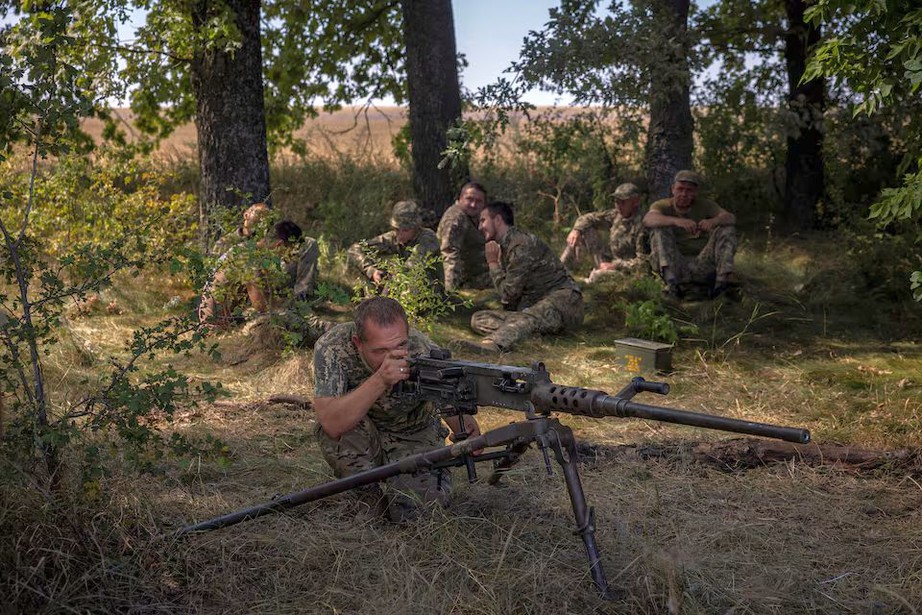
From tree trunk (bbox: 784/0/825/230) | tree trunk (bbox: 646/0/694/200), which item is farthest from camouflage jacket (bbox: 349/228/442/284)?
tree trunk (bbox: 784/0/825/230)

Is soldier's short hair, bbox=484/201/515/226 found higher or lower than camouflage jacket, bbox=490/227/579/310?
higher

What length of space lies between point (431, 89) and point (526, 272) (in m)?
3.70

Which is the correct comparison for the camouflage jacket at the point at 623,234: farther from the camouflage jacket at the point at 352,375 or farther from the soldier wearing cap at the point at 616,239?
the camouflage jacket at the point at 352,375

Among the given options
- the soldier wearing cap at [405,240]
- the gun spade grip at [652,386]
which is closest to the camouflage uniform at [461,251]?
the soldier wearing cap at [405,240]

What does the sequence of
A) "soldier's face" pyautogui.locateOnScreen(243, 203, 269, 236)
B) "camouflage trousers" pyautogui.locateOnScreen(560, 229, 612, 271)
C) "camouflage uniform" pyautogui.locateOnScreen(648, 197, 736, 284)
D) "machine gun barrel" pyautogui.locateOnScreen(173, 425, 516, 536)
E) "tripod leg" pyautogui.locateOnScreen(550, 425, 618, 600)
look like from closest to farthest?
"tripod leg" pyautogui.locateOnScreen(550, 425, 618, 600) < "machine gun barrel" pyautogui.locateOnScreen(173, 425, 516, 536) < "soldier's face" pyautogui.locateOnScreen(243, 203, 269, 236) < "camouflage uniform" pyautogui.locateOnScreen(648, 197, 736, 284) < "camouflage trousers" pyautogui.locateOnScreen(560, 229, 612, 271)

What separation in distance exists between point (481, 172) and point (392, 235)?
19.0ft

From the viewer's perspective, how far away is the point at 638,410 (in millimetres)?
3396

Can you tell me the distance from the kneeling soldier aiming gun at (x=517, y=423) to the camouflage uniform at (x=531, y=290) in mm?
4697

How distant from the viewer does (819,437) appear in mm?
6301

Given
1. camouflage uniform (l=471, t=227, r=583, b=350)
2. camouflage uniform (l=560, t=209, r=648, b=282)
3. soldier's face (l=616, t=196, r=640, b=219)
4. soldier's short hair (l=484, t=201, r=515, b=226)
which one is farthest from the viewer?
soldier's face (l=616, t=196, r=640, b=219)

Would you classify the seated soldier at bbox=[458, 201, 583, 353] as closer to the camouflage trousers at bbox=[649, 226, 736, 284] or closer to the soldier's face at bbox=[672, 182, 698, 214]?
the camouflage trousers at bbox=[649, 226, 736, 284]

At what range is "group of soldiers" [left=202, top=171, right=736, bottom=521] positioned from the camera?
4.79 m

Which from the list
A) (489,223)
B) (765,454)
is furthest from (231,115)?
(765,454)

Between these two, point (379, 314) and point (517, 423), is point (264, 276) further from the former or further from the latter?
point (517, 423)
